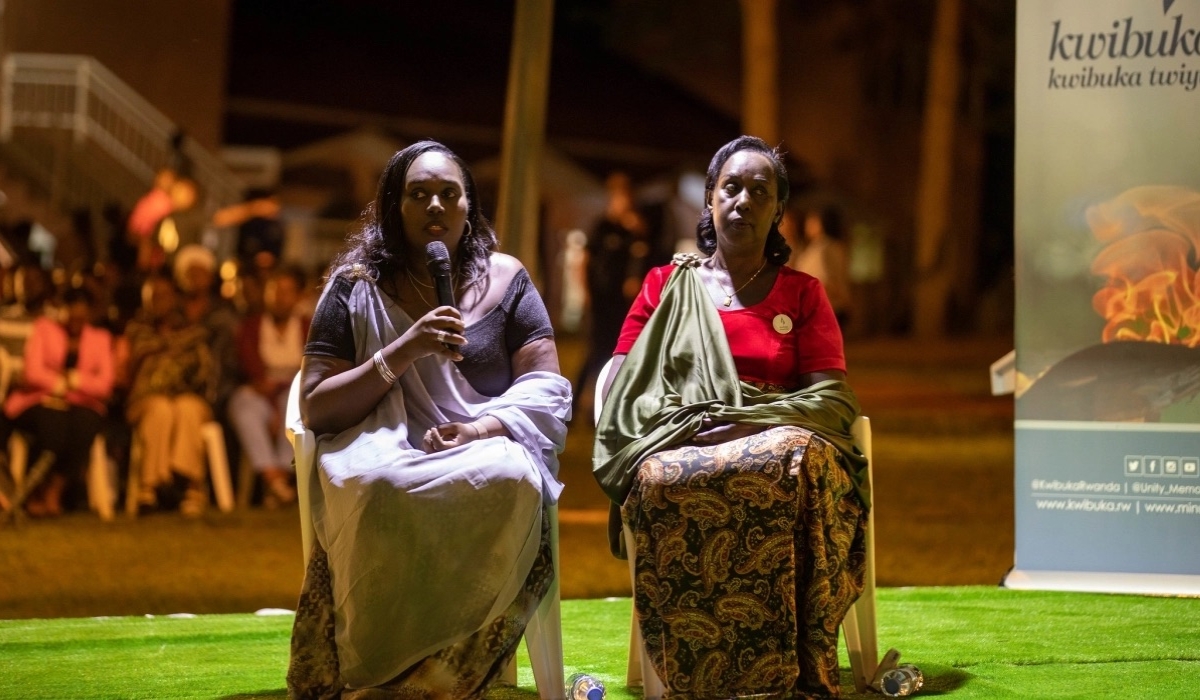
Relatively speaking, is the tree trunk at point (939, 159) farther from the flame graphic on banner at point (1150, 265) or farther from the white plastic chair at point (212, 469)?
the flame graphic on banner at point (1150, 265)

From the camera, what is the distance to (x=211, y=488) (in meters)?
8.91

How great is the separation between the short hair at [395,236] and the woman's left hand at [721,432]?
815 millimetres

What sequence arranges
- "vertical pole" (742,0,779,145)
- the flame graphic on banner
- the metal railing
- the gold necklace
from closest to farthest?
the gold necklace
the flame graphic on banner
the metal railing
"vertical pole" (742,0,779,145)

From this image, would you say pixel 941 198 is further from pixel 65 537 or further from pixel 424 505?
pixel 424 505

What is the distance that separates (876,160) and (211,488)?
62.2ft

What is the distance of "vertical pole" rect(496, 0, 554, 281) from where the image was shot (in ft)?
24.6

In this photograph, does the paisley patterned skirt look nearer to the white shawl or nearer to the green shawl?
the green shawl

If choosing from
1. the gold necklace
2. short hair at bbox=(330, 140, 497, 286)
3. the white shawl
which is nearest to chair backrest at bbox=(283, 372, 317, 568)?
the white shawl

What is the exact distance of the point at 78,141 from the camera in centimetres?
1489

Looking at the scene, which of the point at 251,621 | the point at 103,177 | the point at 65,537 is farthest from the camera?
the point at 103,177

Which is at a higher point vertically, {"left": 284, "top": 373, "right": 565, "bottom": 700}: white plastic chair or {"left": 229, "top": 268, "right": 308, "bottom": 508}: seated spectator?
{"left": 229, "top": 268, "right": 308, "bottom": 508}: seated spectator

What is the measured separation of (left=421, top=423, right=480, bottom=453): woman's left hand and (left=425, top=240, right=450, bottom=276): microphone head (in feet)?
1.37

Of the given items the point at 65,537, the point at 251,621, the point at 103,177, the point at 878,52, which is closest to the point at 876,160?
the point at 878,52

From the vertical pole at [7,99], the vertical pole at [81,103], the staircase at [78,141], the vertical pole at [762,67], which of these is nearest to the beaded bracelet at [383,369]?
the staircase at [78,141]
